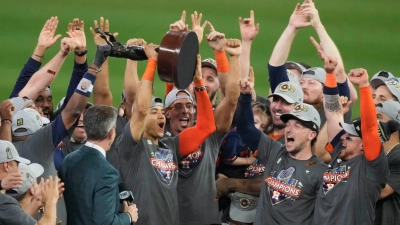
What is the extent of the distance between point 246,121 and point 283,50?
724 millimetres

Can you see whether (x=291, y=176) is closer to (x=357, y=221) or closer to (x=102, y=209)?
(x=357, y=221)

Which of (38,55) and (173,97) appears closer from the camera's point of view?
(173,97)

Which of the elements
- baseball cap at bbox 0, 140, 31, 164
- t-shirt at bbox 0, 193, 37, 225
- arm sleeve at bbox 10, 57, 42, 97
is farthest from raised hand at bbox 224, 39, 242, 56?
t-shirt at bbox 0, 193, 37, 225

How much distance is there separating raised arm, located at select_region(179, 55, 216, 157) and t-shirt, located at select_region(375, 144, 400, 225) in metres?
0.94

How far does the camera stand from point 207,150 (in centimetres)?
459

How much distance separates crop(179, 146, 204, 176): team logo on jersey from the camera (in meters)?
4.55

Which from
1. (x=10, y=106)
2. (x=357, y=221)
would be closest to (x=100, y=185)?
(x=10, y=106)

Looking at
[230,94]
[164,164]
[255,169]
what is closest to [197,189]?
[164,164]

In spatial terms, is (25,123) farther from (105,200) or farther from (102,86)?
(105,200)

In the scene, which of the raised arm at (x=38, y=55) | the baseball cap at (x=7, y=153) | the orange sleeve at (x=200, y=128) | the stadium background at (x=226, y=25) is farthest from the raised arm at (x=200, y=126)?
the stadium background at (x=226, y=25)

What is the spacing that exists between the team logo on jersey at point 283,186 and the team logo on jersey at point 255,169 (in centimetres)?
52

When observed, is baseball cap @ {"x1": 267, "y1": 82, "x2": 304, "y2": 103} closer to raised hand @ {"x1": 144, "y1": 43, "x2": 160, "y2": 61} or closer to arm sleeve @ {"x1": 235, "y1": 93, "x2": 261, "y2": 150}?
arm sleeve @ {"x1": 235, "y1": 93, "x2": 261, "y2": 150}

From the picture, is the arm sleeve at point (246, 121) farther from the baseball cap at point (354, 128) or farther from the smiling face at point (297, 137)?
the baseball cap at point (354, 128)

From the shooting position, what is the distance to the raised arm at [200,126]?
4.37m
